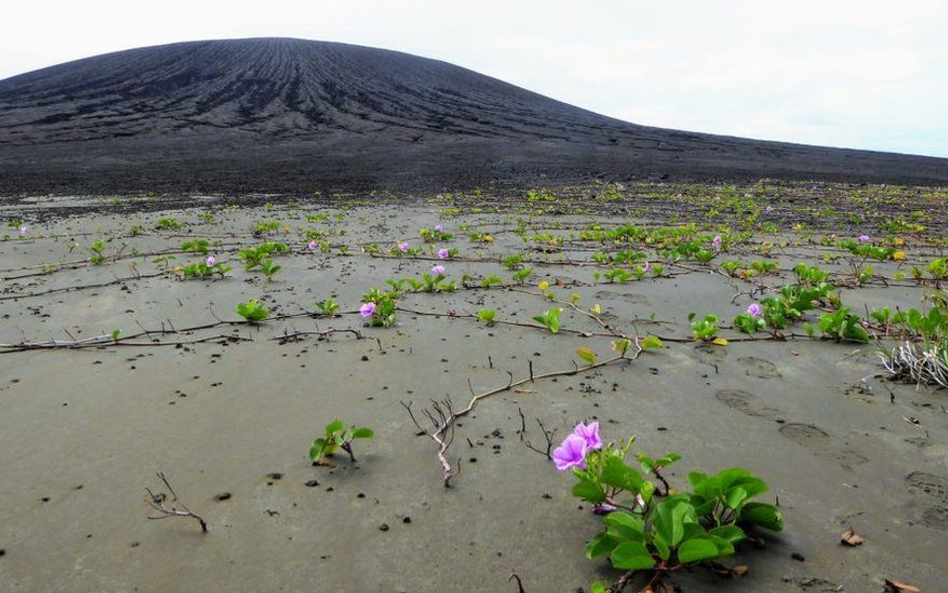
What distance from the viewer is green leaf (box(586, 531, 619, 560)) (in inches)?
52.0

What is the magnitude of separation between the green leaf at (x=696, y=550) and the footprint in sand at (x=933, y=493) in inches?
30.4

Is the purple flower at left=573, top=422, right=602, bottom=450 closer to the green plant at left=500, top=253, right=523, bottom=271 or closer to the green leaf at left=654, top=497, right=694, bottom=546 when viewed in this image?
the green leaf at left=654, top=497, right=694, bottom=546

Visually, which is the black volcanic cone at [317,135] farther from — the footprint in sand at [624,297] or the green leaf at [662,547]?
the green leaf at [662,547]

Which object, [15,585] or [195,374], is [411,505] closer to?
[15,585]

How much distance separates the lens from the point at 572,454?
4.85ft

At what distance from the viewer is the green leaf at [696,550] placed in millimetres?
1199

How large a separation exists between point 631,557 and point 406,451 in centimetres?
89

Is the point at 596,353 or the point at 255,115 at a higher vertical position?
the point at 255,115

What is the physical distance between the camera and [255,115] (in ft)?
95.5

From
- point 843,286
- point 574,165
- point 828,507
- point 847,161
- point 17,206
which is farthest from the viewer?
point 847,161

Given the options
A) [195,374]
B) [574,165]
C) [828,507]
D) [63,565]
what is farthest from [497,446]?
[574,165]

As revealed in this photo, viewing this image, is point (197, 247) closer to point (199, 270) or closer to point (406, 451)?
point (199, 270)

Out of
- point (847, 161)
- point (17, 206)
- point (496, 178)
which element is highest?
point (847, 161)

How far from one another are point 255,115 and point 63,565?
3103 cm
